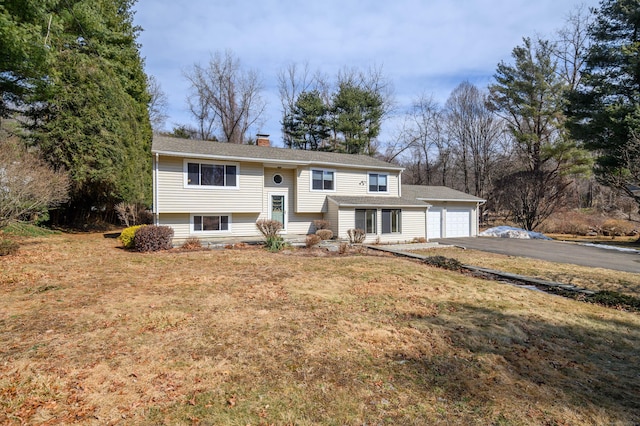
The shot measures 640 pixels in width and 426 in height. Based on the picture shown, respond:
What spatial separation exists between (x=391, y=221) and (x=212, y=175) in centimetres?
1024

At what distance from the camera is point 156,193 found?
45.5ft

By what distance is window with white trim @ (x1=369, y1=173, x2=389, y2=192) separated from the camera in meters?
19.4

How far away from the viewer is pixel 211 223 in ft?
50.9

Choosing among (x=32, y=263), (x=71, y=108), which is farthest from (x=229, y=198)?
(x=71, y=108)

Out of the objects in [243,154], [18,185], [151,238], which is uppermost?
[243,154]

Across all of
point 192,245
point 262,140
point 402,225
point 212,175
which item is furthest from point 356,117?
point 192,245

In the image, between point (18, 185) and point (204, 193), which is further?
point (204, 193)

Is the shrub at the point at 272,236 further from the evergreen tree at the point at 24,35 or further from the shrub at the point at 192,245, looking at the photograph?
the evergreen tree at the point at 24,35

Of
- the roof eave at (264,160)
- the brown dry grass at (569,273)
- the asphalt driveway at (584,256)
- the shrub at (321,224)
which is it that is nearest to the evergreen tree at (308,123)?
the roof eave at (264,160)

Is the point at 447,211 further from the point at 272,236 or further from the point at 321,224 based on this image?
the point at 272,236

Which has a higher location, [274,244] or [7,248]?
[7,248]

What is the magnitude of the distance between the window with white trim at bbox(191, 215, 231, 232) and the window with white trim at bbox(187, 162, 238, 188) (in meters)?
1.64

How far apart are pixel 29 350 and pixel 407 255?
11.4 m

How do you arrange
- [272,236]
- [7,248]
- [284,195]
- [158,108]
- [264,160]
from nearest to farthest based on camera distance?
[7,248] → [272,236] → [264,160] → [284,195] → [158,108]
